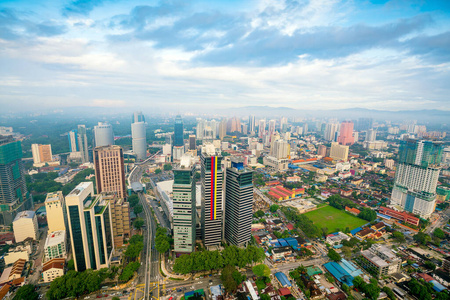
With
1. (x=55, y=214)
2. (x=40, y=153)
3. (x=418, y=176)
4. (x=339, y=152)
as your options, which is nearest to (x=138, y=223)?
(x=55, y=214)

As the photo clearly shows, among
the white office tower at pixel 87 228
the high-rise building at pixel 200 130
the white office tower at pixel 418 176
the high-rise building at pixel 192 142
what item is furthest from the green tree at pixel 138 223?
the high-rise building at pixel 200 130

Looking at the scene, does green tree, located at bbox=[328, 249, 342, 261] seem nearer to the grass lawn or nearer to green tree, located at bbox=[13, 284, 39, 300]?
the grass lawn

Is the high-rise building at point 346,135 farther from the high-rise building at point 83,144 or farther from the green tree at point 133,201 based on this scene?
the high-rise building at point 83,144

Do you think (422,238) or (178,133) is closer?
(422,238)

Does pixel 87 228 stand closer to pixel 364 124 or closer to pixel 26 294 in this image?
pixel 26 294

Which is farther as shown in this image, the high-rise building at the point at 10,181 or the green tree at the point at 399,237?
the high-rise building at the point at 10,181

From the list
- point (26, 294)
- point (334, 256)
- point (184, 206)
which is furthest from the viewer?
point (334, 256)

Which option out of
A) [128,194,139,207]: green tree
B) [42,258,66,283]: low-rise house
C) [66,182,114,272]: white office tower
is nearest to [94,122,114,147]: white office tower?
[128,194,139,207]: green tree
